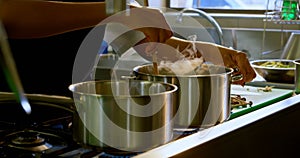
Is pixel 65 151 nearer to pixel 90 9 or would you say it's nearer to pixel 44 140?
pixel 44 140

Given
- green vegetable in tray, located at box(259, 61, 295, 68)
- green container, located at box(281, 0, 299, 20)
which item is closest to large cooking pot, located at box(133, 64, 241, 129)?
green vegetable in tray, located at box(259, 61, 295, 68)

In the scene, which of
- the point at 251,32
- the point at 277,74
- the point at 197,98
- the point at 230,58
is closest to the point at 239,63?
the point at 230,58

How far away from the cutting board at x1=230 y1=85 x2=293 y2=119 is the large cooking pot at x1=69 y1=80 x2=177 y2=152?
0.37 metres

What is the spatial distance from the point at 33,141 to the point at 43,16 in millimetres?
270

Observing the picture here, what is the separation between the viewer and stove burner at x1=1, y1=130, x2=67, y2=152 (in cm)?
70

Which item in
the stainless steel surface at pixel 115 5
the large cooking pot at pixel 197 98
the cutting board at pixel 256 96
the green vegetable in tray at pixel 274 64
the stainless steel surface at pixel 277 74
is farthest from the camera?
the green vegetable in tray at pixel 274 64

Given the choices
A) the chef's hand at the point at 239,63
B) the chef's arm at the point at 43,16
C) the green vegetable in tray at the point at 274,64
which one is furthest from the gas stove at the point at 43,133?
the green vegetable in tray at the point at 274,64

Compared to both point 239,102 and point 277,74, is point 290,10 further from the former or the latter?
point 239,102

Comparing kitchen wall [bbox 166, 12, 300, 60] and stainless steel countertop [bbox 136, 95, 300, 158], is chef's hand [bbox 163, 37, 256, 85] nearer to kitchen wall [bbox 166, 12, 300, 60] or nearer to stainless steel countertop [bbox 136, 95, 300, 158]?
stainless steel countertop [bbox 136, 95, 300, 158]

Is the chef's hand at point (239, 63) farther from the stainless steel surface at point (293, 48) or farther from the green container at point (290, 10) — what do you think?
the stainless steel surface at point (293, 48)

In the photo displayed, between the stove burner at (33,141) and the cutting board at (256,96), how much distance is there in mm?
446

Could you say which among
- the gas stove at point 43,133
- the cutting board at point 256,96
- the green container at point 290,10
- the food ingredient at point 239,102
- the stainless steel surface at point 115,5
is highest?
the stainless steel surface at point 115,5

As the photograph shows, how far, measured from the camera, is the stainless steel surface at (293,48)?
2.70m

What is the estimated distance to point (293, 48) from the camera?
8.93ft
